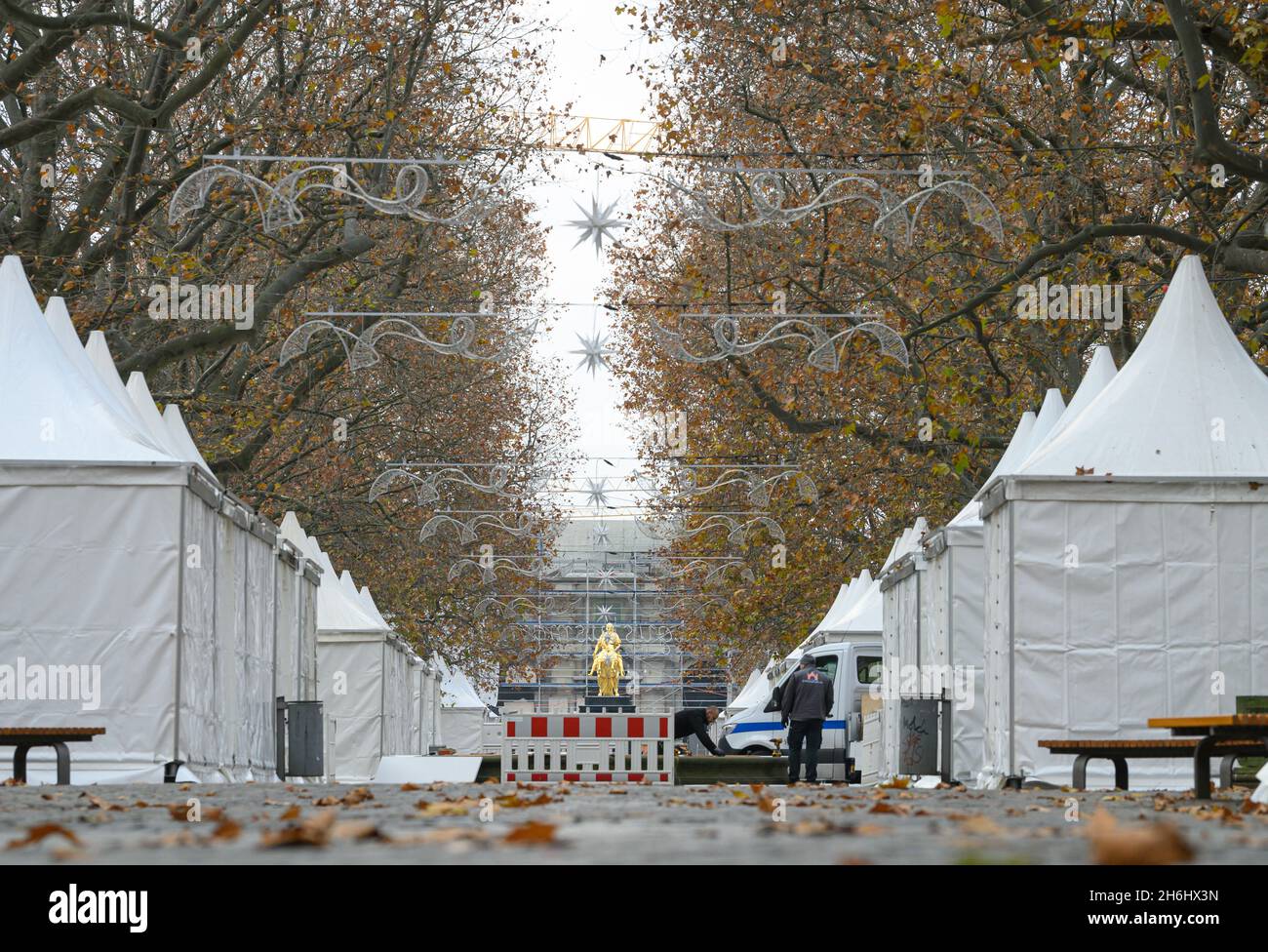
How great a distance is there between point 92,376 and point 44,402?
0.76m

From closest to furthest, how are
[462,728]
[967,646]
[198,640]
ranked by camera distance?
[198,640], [967,646], [462,728]

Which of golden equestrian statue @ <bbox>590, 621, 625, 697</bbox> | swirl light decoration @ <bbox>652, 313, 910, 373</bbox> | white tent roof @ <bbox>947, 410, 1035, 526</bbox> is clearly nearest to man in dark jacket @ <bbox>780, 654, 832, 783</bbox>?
white tent roof @ <bbox>947, 410, 1035, 526</bbox>

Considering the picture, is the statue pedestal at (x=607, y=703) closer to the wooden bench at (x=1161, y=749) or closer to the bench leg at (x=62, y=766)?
the bench leg at (x=62, y=766)

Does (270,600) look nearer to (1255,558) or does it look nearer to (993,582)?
(993,582)

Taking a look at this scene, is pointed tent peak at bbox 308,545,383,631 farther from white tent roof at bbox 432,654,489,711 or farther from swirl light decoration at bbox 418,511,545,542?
white tent roof at bbox 432,654,489,711

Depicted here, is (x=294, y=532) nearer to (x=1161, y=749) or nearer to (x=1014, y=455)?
(x=1014, y=455)

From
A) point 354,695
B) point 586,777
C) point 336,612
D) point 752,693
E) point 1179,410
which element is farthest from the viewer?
point 752,693

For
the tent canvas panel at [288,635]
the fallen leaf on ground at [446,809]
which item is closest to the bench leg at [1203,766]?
the fallen leaf on ground at [446,809]

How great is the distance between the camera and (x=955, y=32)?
16.9 metres

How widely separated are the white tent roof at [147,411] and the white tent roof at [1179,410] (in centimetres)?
850

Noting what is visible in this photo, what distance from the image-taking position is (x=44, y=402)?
→ 1556 cm

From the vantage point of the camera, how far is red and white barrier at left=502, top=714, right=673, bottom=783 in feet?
65.7

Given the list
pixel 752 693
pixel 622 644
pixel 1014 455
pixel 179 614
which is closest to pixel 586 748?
pixel 1014 455


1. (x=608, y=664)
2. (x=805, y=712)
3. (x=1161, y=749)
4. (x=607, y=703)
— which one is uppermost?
(x=1161, y=749)
